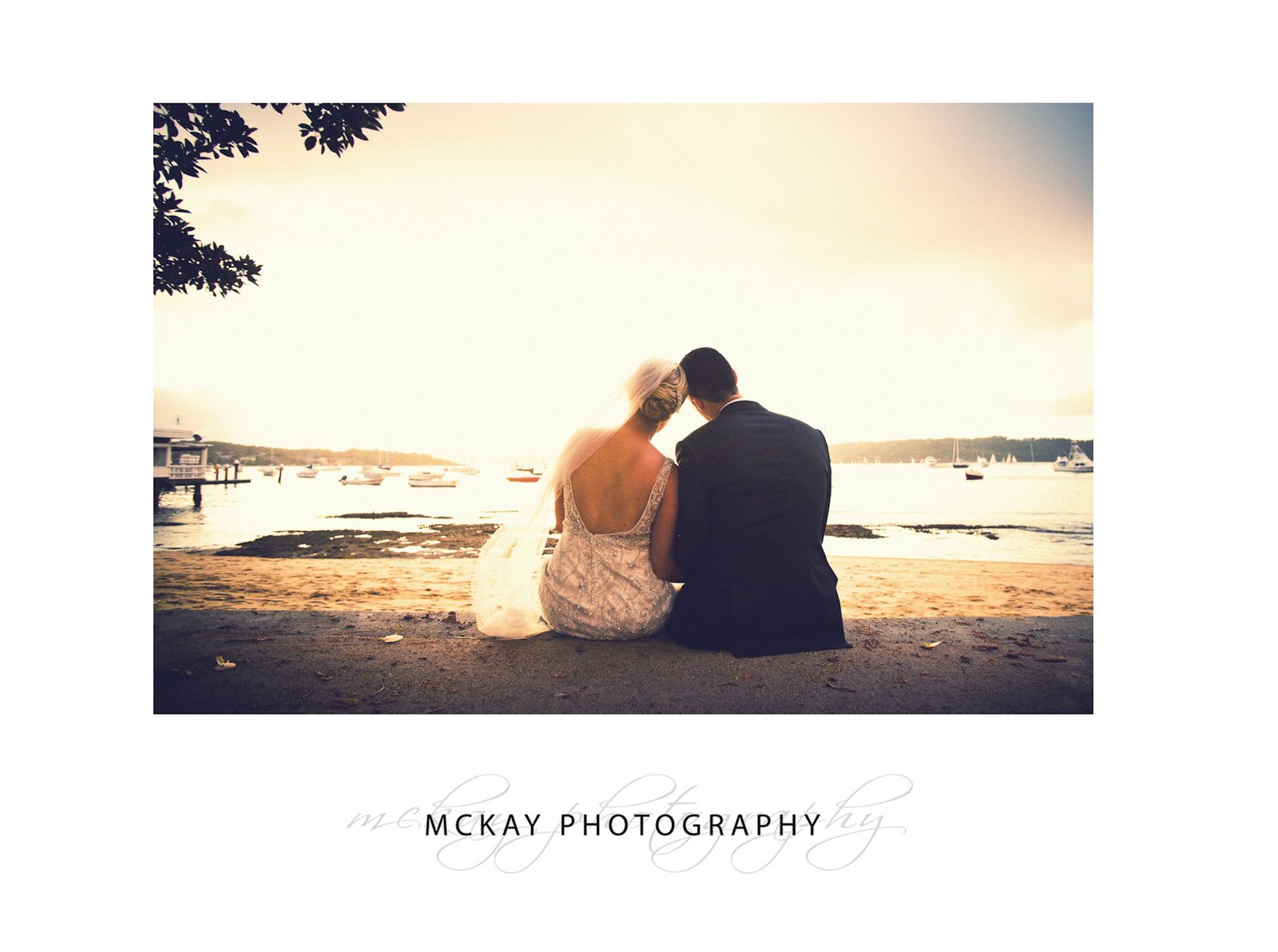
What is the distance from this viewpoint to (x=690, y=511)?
10.6 ft

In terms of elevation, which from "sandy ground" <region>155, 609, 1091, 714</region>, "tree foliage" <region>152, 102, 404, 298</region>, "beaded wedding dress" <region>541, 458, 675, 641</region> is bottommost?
"sandy ground" <region>155, 609, 1091, 714</region>

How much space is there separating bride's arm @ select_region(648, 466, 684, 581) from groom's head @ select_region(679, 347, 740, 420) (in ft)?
1.38

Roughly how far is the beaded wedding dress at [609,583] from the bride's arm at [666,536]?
3 centimetres

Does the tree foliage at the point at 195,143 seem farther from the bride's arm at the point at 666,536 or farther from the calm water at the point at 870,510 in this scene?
the bride's arm at the point at 666,536

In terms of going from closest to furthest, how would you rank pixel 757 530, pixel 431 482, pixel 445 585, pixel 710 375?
1. pixel 757 530
2. pixel 710 375
3. pixel 445 585
4. pixel 431 482

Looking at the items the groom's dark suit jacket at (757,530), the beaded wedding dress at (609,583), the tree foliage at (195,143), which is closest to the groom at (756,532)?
the groom's dark suit jacket at (757,530)

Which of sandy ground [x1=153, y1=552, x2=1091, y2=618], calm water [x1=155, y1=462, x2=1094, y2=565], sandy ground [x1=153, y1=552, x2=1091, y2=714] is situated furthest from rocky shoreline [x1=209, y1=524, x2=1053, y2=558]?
sandy ground [x1=153, y1=552, x2=1091, y2=714]

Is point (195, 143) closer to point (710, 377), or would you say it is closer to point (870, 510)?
point (710, 377)

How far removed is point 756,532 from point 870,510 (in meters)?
13.8

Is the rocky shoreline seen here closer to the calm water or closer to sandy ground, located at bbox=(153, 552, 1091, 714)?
the calm water

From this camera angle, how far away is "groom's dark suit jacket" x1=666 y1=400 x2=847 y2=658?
3152 millimetres

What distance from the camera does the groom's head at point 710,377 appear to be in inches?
130

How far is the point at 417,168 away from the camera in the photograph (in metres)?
4.02

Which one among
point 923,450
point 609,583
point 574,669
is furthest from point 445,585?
point 923,450
